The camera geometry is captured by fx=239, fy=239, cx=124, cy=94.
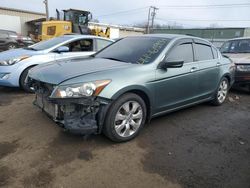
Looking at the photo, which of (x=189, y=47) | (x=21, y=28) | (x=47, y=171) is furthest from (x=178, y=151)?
(x=21, y=28)

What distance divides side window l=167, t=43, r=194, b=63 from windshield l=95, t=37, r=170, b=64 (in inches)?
7.9

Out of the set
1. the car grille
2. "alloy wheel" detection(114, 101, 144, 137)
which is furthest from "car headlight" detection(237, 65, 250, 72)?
the car grille

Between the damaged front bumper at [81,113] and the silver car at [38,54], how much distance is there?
202cm

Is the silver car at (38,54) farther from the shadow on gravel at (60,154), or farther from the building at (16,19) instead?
the building at (16,19)

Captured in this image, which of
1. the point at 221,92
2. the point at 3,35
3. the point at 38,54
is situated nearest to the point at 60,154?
the point at 38,54

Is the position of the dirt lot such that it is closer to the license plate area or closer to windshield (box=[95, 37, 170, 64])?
the license plate area

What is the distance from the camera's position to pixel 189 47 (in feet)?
14.6

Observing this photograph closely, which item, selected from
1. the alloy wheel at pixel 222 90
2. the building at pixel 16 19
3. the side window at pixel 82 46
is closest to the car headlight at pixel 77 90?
the alloy wheel at pixel 222 90

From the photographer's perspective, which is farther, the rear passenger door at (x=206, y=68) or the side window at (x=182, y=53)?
the rear passenger door at (x=206, y=68)

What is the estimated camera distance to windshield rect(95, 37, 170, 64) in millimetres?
3830

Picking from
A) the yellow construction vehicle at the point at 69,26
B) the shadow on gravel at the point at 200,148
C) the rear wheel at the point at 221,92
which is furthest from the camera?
the yellow construction vehicle at the point at 69,26

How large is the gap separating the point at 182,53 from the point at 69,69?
2.05 meters

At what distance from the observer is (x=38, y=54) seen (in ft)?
19.2

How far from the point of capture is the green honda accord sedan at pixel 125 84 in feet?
10.0
